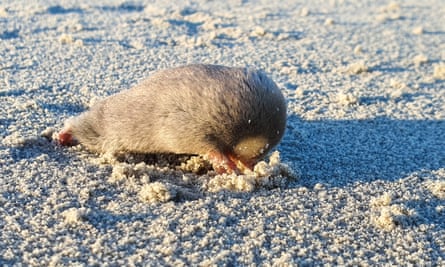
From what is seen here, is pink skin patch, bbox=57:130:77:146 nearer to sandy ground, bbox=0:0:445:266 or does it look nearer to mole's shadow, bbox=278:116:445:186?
sandy ground, bbox=0:0:445:266

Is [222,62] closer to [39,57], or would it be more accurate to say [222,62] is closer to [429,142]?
[39,57]

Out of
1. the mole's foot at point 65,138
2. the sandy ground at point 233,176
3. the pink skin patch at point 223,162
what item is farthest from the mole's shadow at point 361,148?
the mole's foot at point 65,138

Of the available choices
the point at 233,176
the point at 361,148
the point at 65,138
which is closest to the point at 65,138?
the point at 65,138

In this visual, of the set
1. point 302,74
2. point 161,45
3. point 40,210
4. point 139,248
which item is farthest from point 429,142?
point 161,45

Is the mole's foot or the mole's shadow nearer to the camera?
the mole's shadow

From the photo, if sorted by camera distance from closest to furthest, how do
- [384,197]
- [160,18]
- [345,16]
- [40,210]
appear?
[40,210] < [384,197] < [160,18] < [345,16]

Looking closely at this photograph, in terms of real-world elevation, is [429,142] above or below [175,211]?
below

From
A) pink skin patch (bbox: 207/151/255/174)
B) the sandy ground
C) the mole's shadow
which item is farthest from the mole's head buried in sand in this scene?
the mole's shadow
